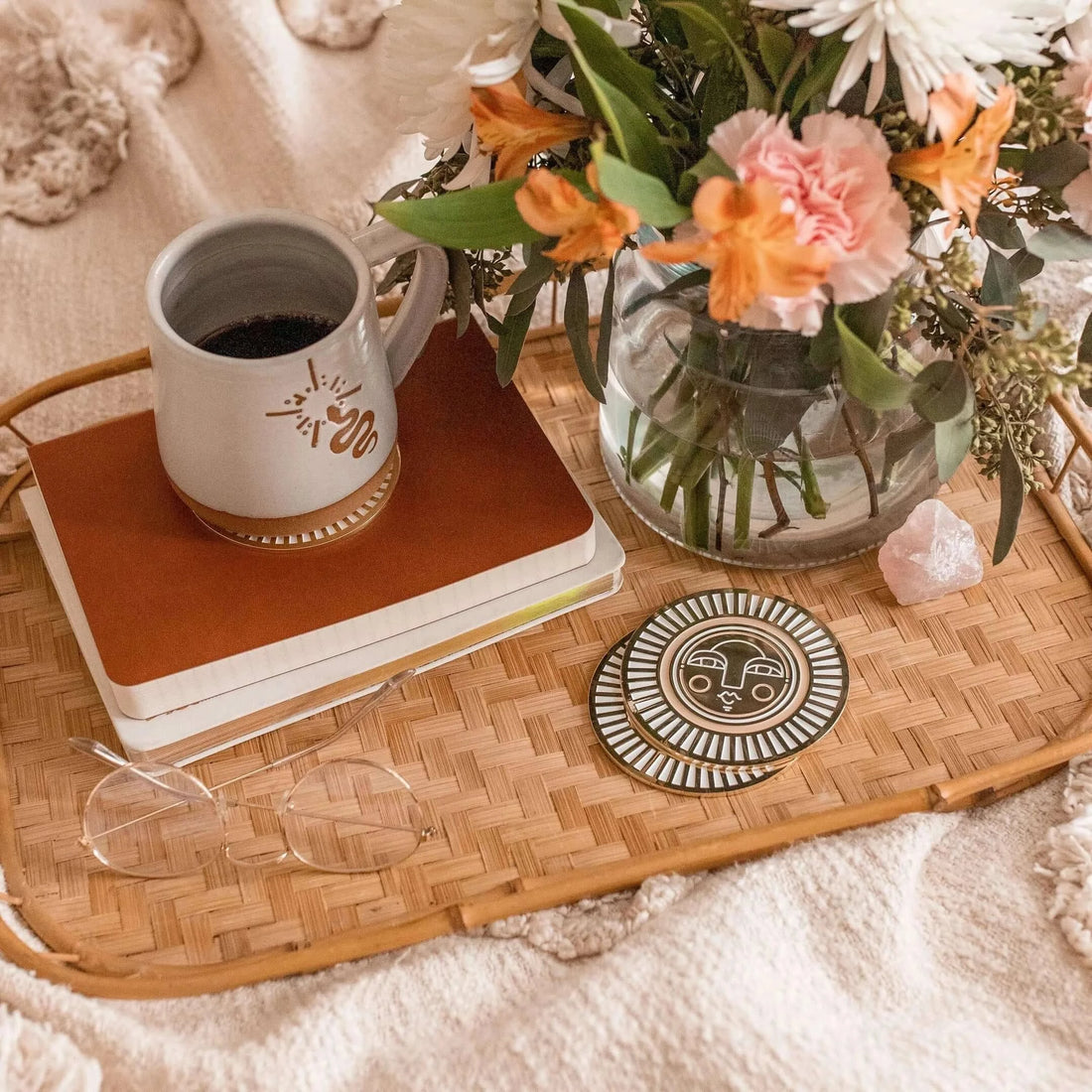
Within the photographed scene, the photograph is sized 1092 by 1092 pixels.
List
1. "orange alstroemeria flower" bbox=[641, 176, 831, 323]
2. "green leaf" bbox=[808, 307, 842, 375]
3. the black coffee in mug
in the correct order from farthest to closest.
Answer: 1. the black coffee in mug
2. "green leaf" bbox=[808, 307, 842, 375]
3. "orange alstroemeria flower" bbox=[641, 176, 831, 323]

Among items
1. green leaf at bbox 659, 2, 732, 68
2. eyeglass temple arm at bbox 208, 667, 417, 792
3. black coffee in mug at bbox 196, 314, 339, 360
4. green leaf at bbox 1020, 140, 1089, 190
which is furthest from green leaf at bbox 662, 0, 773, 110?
eyeglass temple arm at bbox 208, 667, 417, 792

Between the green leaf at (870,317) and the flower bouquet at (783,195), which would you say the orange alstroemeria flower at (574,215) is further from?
the green leaf at (870,317)

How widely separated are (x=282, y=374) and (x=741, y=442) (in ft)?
0.74

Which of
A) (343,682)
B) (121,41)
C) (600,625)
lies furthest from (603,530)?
(121,41)

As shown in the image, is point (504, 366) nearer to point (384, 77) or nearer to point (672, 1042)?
point (384, 77)

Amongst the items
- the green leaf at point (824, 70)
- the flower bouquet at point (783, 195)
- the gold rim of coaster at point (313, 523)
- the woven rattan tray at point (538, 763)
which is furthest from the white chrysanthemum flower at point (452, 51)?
the woven rattan tray at point (538, 763)

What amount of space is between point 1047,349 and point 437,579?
12.3 inches

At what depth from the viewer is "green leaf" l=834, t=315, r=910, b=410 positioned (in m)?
0.50

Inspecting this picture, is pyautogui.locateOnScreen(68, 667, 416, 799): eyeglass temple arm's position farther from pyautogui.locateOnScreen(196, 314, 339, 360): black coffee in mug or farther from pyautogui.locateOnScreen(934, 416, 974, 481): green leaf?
pyautogui.locateOnScreen(934, 416, 974, 481): green leaf

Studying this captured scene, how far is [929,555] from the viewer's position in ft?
2.27

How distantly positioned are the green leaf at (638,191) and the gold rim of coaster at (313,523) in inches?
9.7

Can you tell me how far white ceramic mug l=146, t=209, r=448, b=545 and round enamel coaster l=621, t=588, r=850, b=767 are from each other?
0.18 metres

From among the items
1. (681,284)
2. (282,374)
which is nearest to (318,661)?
(282,374)

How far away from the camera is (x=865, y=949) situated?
610 mm
